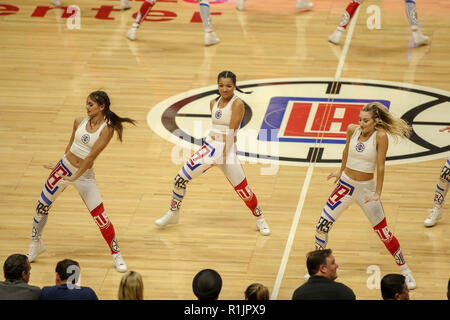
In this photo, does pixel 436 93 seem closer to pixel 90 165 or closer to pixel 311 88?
pixel 311 88

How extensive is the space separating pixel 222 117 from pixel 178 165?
2096mm

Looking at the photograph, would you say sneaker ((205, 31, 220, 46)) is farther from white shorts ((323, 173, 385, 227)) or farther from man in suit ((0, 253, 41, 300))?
man in suit ((0, 253, 41, 300))

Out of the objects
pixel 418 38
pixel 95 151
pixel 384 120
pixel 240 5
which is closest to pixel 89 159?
pixel 95 151

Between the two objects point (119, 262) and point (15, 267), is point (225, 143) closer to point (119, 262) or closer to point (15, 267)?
point (119, 262)

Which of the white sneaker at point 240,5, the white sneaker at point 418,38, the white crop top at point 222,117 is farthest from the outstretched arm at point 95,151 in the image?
the white sneaker at point 240,5

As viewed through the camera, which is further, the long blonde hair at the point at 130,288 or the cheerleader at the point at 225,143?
the cheerleader at the point at 225,143

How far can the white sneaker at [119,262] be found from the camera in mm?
9039

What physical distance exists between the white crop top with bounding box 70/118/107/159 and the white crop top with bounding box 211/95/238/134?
1.30 meters

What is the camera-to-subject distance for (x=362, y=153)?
8297 millimetres

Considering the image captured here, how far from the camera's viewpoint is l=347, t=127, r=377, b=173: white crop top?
27.2ft

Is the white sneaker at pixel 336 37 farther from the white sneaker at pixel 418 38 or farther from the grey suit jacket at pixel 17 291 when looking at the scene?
the grey suit jacket at pixel 17 291

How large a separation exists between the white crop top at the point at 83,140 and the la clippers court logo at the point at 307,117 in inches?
122

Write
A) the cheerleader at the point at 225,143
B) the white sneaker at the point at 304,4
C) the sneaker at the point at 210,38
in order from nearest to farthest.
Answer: the cheerleader at the point at 225,143
the sneaker at the point at 210,38
the white sneaker at the point at 304,4
